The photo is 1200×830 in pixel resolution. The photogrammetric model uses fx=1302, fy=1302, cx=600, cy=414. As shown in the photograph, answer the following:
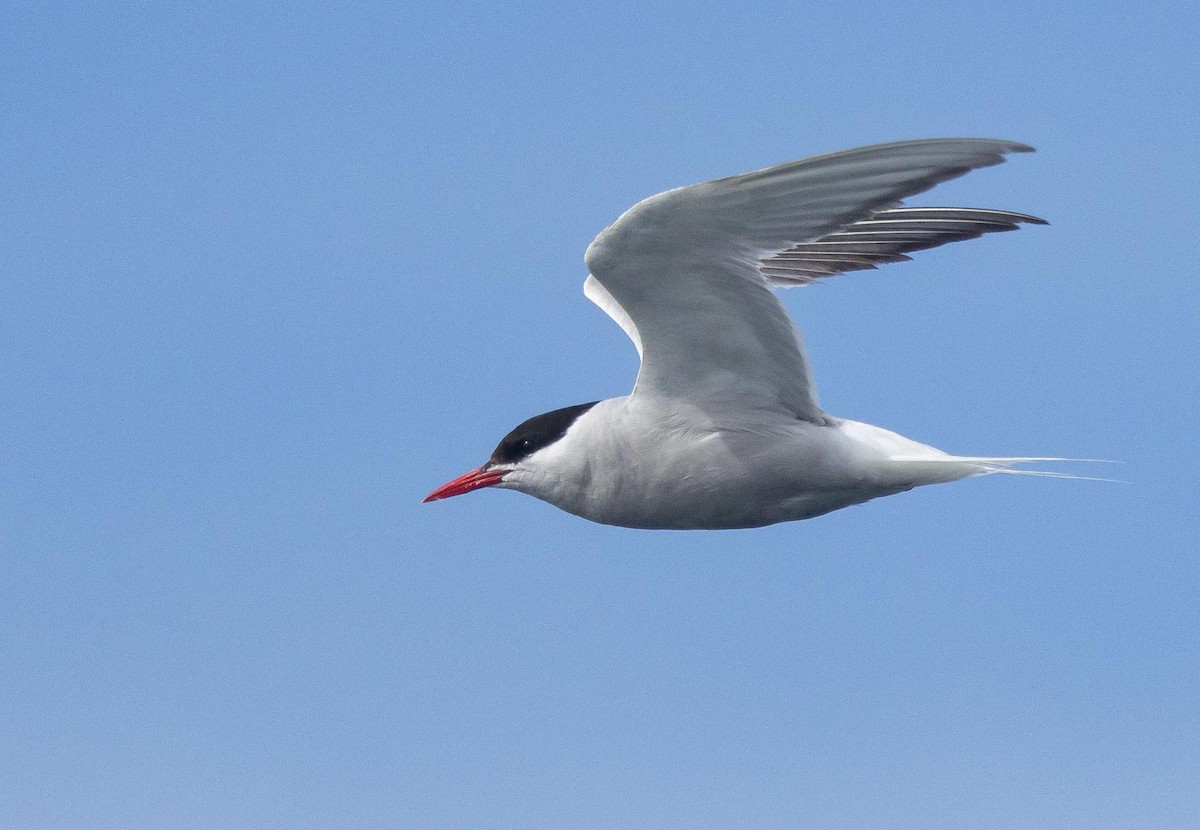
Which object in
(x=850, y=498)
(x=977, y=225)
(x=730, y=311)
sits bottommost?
(x=850, y=498)

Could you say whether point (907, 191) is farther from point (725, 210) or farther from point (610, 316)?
point (610, 316)

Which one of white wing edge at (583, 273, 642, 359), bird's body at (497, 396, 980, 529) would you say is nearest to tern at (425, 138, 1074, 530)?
bird's body at (497, 396, 980, 529)

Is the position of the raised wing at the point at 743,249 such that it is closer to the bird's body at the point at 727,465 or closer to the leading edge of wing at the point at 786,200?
the leading edge of wing at the point at 786,200

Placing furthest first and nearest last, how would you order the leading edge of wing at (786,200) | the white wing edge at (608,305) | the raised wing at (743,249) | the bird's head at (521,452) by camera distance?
the white wing edge at (608,305), the bird's head at (521,452), the raised wing at (743,249), the leading edge of wing at (786,200)

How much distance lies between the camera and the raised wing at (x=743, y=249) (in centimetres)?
471

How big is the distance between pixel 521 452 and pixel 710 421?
→ 1042 mm

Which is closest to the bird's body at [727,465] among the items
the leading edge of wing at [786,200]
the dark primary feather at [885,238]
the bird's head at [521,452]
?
the bird's head at [521,452]

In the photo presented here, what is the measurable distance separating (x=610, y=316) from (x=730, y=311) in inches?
60.9

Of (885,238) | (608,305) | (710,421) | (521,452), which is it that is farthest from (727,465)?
(885,238)

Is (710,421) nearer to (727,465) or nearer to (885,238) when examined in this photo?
(727,465)

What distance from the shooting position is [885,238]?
716cm

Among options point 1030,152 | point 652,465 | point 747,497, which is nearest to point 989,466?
point 747,497

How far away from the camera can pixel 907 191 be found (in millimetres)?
4715

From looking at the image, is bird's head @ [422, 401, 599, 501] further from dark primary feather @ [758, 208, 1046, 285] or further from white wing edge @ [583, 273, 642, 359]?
dark primary feather @ [758, 208, 1046, 285]
